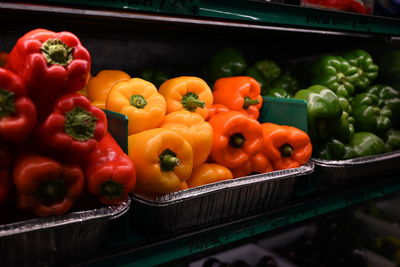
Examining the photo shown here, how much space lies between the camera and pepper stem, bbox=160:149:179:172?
101 centimetres

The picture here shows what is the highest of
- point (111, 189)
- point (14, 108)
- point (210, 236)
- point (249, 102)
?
point (14, 108)

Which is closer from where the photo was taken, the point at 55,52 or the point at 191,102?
the point at 55,52

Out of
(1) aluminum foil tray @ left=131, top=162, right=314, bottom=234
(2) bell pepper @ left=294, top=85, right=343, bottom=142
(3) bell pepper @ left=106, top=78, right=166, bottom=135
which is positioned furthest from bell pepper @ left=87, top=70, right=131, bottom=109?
(2) bell pepper @ left=294, top=85, right=343, bottom=142

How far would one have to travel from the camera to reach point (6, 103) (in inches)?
29.4

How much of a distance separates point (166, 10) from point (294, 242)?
1.98m

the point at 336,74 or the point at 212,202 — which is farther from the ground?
the point at 336,74

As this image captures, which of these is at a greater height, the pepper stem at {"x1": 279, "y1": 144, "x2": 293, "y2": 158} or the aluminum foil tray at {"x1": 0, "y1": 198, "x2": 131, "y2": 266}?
the pepper stem at {"x1": 279, "y1": 144, "x2": 293, "y2": 158}

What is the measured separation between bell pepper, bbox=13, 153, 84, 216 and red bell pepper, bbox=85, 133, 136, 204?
5 centimetres

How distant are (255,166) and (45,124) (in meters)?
0.79

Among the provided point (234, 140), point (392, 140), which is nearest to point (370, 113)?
point (392, 140)

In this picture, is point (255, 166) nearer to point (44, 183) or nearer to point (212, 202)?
point (212, 202)

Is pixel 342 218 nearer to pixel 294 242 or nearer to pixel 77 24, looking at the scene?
pixel 294 242

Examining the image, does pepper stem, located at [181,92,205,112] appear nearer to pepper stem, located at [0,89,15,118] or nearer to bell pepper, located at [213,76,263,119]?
bell pepper, located at [213,76,263,119]

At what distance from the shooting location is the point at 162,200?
995 millimetres
